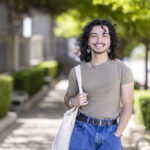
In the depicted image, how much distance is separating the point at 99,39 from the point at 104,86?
0.39 meters

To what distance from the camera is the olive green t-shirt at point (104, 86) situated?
3406mm

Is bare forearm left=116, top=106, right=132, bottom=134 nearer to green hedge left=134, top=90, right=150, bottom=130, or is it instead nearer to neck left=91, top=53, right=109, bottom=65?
neck left=91, top=53, right=109, bottom=65

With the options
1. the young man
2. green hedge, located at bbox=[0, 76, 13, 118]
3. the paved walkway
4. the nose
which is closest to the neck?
the young man

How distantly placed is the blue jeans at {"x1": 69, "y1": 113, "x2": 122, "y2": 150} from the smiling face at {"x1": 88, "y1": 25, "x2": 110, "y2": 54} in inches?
24.2

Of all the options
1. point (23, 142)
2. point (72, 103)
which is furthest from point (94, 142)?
point (23, 142)

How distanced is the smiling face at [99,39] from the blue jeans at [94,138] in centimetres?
62

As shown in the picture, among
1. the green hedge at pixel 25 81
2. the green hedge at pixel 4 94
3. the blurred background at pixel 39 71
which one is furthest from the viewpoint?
the green hedge at pixel 25 81

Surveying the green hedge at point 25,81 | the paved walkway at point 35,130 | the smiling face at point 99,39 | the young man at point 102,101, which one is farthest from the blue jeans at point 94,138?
the green hedge at point 25,81

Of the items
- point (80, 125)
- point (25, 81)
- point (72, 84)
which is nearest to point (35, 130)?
point (25, 81)

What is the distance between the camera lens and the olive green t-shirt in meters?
3.41

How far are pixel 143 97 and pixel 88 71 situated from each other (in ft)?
16.5

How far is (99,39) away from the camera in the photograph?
350cm

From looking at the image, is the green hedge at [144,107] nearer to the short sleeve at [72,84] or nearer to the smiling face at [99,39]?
the short sleeve at [72,84]

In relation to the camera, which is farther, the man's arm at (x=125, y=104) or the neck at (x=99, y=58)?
the neck at (x=99, y=58)
